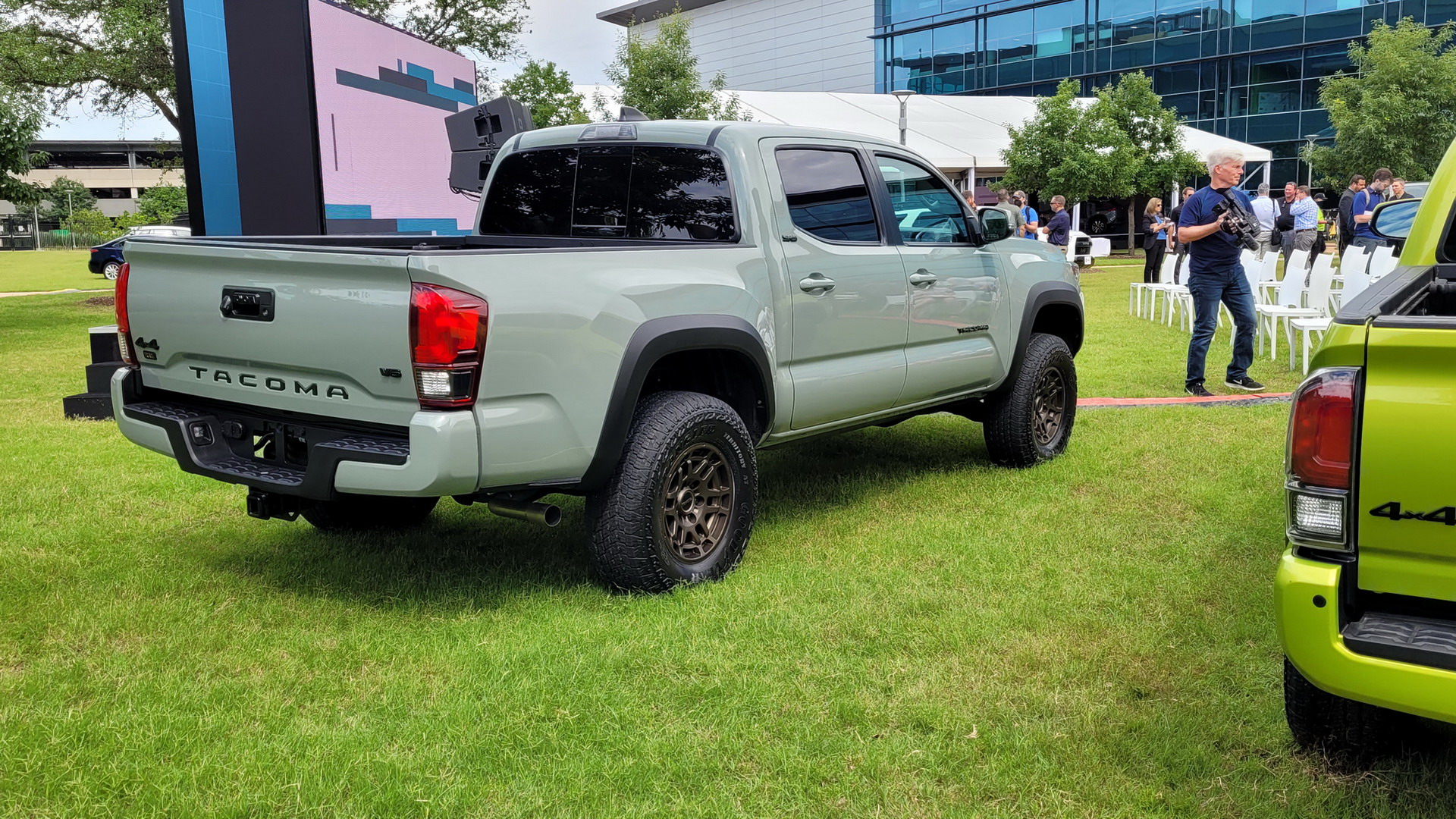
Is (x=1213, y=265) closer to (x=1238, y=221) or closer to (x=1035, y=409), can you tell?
(x=1238, y=221)

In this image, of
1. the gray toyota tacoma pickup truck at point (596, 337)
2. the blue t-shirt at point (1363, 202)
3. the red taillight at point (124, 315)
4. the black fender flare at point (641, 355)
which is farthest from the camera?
the blue t-shirt at point (1363, 202)

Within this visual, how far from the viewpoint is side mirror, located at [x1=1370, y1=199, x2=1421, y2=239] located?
4234 mm

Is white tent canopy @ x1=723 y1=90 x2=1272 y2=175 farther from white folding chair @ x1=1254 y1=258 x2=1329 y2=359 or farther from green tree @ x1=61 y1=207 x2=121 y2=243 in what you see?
green tree @ x1=61 y1=207 x2=121 y2=243

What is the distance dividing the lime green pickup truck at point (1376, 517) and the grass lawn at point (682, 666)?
2.09 feet

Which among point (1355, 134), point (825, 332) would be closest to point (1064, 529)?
point (825, 332)

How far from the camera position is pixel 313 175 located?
11414mm

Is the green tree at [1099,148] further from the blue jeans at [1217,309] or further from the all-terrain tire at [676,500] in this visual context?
the all-terrain tire at [676,500]

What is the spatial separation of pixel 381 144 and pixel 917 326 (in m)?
9.20

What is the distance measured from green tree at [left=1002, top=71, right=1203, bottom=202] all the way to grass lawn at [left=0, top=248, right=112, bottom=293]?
24826 millimetres

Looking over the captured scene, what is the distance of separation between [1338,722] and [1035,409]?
378 centimetres

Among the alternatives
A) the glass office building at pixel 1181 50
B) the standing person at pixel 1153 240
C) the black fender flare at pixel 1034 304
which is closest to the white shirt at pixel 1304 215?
the standing person at pixel 1153 240

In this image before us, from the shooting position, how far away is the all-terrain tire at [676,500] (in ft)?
13.8

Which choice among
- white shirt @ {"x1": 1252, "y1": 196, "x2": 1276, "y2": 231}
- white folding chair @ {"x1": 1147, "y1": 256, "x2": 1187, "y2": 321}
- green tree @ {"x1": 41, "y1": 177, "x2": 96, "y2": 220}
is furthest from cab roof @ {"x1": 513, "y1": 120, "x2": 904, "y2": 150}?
green tree @ {"x1": 41, "y1": 177, "x2": 96, "y2": 220}

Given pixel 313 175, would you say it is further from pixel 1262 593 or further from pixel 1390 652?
pixel 1390 652
